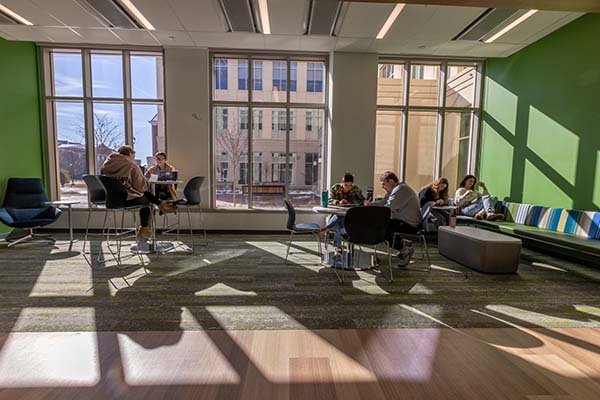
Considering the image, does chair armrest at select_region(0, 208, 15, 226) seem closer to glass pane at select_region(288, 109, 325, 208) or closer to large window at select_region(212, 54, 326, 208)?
large window at select_region(212, 54, 326, 208)

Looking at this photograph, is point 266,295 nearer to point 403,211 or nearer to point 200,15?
point 403,211

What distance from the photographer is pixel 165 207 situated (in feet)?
16.9

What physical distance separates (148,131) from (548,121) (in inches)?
304

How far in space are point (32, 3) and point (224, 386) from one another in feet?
19.6

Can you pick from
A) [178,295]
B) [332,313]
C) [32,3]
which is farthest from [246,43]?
[332,313]

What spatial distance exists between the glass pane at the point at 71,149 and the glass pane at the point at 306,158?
4491mm

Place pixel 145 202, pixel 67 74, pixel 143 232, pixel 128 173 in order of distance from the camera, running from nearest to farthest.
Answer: pixel 128 173, pixel 145 202, pixel 143 232, pixel 67 74

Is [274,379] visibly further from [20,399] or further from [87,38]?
[87,38]

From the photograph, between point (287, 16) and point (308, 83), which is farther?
point (308, 83)

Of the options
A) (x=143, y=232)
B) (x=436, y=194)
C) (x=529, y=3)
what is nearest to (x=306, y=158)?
(x=436, y=194)

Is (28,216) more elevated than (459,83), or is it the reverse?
(459,83)

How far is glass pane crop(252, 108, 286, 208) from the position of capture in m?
7.03

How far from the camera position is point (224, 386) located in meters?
2.01

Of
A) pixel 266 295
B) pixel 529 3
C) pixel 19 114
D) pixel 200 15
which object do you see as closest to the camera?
pixel 529 3
